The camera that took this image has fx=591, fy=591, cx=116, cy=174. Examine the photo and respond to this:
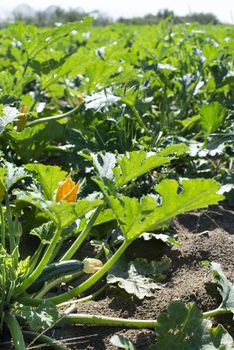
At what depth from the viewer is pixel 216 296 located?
95.9 inches

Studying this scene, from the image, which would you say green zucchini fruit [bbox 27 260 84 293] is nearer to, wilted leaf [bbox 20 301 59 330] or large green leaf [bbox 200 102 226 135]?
wilted leaf [bbox 20 301 59 330]

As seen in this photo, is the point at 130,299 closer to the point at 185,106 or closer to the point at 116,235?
the point at 116,235

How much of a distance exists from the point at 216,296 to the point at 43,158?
5.39 ft

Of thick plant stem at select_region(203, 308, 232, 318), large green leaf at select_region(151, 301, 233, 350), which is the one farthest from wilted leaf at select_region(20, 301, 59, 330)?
thick plant stem at select_region(203, 308, 232, 318)

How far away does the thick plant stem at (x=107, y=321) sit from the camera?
2146mm

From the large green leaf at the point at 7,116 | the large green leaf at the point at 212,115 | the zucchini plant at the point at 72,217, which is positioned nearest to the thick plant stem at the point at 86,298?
the zucchini plant at the point at 72,217

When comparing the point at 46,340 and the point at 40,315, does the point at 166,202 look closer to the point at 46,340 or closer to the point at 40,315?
the point at 40,315

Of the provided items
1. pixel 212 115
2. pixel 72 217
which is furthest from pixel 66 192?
pixel 212 115

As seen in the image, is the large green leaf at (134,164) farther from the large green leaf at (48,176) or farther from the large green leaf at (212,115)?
the large green leaf at (212,115)

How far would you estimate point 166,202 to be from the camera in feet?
6.16

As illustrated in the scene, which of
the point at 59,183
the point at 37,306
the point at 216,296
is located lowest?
the point at 216,296

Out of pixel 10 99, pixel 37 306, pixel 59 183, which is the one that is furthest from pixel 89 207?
pixel 10 99

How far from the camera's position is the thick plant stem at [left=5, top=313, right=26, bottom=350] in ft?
6.24

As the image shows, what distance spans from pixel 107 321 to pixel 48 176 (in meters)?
0.57
